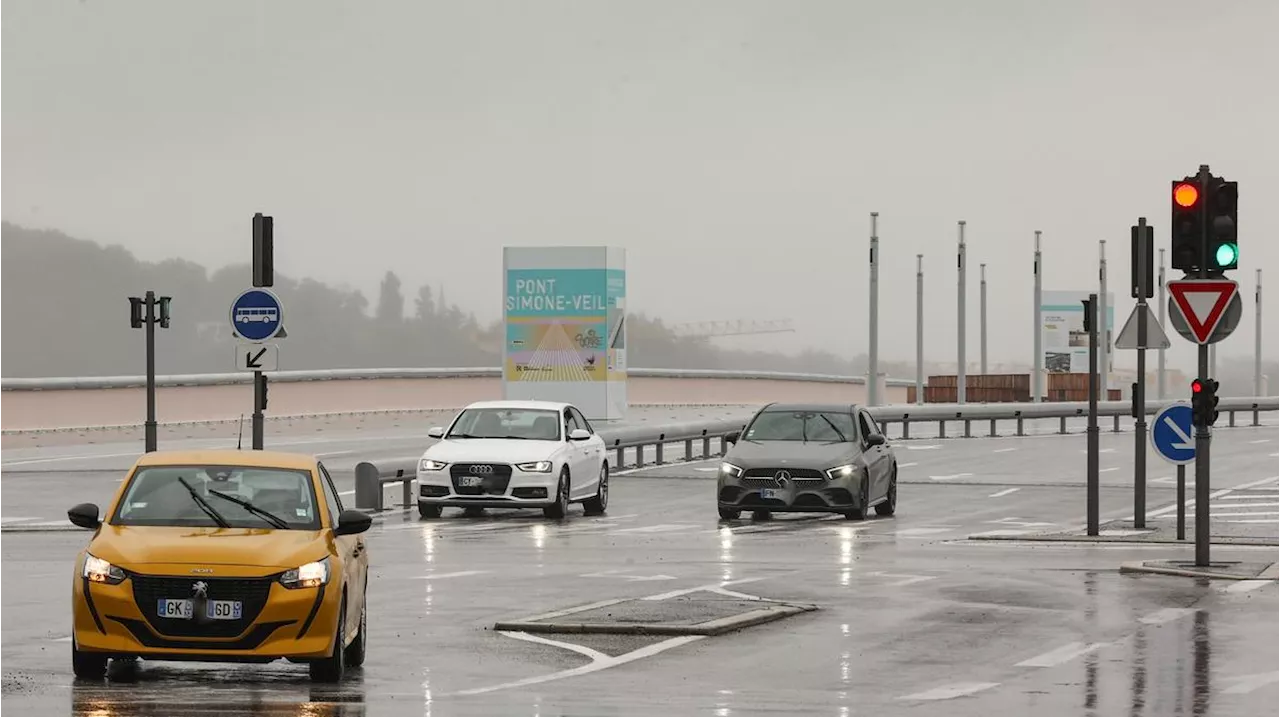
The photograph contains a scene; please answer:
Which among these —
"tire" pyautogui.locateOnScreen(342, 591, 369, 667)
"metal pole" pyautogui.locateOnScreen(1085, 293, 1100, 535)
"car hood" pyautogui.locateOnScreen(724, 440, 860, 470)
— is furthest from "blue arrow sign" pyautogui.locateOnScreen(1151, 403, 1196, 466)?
"tire" pyautogui.locateOnScreen(342, 591, 369, 667)

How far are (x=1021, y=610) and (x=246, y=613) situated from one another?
7.13 m

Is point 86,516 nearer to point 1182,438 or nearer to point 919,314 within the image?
point 1182,438

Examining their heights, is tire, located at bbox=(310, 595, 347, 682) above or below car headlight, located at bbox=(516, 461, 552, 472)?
below

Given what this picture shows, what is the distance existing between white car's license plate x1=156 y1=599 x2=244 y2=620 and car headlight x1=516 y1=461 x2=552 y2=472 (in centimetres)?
1772

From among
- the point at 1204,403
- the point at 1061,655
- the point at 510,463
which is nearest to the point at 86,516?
the point at 1061,655

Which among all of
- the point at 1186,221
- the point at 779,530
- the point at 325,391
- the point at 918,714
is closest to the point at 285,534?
Answer: the point at 918,714

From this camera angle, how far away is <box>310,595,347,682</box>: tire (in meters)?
13.4

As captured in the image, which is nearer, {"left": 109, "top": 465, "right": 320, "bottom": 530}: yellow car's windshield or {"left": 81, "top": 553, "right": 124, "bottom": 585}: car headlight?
{"left": 81, "top": 553, "right": 124, "bottom": 585}: car headlight

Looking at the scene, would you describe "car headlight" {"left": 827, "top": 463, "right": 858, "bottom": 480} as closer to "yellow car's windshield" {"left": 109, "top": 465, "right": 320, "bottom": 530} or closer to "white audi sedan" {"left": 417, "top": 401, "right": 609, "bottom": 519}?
"white audi sedan" {"left": 417, "top": 401, "right": 609, "bottom": 519}

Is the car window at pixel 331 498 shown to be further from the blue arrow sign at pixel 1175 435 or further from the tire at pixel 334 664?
the blue arrow sign at pixel 1175 435

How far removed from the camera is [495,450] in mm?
31219

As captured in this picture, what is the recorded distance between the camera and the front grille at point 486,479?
30875 mm

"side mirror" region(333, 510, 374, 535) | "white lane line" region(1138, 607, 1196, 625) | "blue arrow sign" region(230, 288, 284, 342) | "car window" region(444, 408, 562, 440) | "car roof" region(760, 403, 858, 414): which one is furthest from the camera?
"car roof" region(760, 403, 858, 414)

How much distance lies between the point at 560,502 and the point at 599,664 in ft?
54.5
